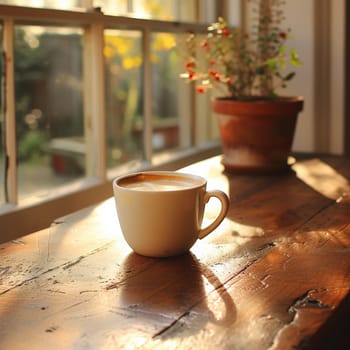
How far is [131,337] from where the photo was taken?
85cm

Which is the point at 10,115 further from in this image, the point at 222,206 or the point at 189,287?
the point at 189,287

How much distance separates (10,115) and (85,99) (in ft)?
1.20

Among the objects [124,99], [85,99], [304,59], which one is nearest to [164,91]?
[124,99]

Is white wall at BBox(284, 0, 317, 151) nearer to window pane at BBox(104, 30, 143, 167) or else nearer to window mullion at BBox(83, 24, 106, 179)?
window pane at BBox(104, 30, 143, 167)

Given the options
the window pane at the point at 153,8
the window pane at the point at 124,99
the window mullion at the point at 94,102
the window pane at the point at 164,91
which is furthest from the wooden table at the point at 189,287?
the window pane at the point at 164,91

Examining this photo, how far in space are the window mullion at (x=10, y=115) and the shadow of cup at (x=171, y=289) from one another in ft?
2.48

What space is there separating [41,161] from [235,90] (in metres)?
0.88

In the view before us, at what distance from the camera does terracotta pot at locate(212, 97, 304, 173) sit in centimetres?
188

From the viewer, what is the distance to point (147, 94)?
2338 mm

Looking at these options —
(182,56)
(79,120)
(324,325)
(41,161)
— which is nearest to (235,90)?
(182,56)

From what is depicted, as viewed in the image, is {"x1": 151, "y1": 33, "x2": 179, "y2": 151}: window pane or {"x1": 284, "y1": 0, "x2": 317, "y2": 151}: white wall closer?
{"x1": 284, "y1": 0, "x2": 317, "y2": 151}: white wall

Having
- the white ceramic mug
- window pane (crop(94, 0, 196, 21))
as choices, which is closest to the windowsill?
window pane (crop(94, 0, 196, 21))

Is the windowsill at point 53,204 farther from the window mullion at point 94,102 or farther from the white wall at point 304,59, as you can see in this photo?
the white wall at point 304,59

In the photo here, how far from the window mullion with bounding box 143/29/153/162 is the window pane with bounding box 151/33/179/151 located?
0.31 meters
